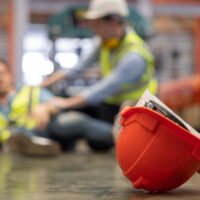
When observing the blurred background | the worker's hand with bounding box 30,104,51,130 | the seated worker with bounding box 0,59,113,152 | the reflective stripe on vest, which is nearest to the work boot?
the worker's hand with bounding box 30,104,51,130

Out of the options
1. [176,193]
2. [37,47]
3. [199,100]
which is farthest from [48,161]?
[37,47]

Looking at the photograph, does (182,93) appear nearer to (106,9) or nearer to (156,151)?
(106,9)

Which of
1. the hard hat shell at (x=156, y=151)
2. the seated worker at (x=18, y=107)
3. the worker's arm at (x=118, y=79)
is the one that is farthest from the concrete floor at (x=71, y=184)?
the seated worker at (x=18, y=107)

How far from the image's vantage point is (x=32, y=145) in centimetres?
263

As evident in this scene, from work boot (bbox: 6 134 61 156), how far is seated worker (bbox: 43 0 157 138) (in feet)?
1.04

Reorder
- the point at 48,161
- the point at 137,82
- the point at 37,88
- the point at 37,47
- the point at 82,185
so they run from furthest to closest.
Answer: the point at 37,47
the point at 37,88
the point at 137,82
the point at 48,161
the point at 82,185

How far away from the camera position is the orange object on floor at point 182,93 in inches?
229

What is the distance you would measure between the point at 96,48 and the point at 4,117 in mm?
774

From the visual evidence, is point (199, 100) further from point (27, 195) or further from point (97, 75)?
point (27, 195)

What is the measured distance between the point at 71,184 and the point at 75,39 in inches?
191

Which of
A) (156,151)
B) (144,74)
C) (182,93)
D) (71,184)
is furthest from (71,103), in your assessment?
(182,93)

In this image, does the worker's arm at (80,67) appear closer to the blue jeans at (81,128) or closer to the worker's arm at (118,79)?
the blue jeans at (81,128)

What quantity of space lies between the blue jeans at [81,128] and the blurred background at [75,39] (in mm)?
Answer: 2785

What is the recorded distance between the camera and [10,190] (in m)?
1.32
